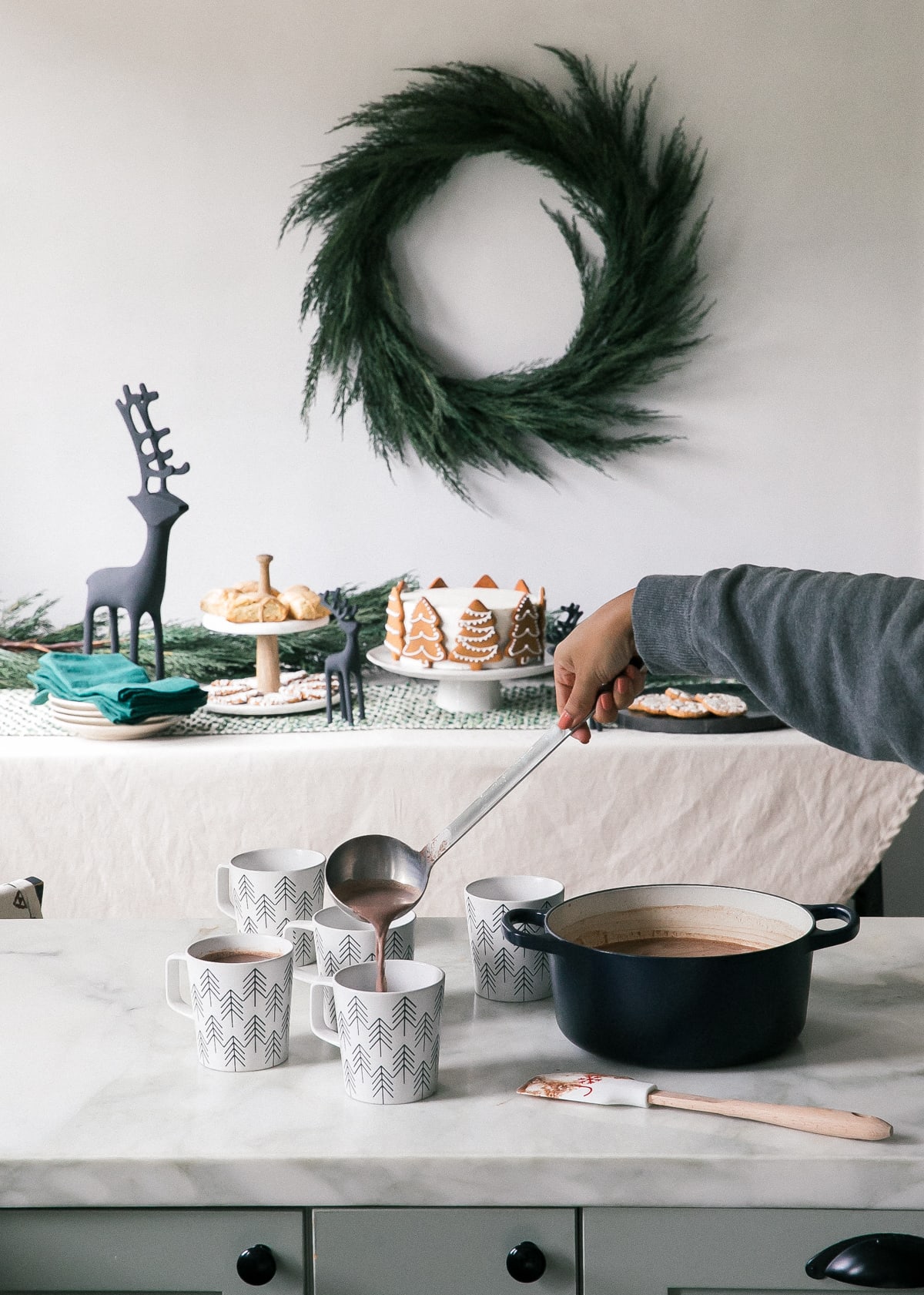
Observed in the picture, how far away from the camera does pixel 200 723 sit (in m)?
2.11

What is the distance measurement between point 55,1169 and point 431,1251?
0.72 ft

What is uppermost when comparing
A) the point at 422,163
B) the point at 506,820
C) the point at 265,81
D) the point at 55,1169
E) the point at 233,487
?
the point at 265,81

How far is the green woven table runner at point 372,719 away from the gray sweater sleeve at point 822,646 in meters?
1.19

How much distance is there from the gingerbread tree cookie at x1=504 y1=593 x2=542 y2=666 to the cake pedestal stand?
0.36 metres

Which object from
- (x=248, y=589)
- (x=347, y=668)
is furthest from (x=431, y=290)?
(x=347, y=668)

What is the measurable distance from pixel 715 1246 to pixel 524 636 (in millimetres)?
1458

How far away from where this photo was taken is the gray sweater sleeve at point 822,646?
753mm

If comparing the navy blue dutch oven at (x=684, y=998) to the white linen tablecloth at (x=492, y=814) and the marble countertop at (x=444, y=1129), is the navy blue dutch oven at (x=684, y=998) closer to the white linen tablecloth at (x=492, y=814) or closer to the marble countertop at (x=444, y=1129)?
the marble countertop at (x=444, y=1129)

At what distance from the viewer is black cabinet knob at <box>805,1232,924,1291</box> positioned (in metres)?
0.66

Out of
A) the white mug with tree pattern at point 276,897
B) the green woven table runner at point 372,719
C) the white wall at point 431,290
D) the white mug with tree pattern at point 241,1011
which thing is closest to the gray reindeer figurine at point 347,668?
the green woven table runner at point 372,719

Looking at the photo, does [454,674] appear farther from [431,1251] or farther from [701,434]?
[431,1251]

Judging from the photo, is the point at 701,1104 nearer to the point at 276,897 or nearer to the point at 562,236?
the point at 276,897

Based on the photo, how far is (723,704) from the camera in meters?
2.02

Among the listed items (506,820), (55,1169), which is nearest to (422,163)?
(506,820)
